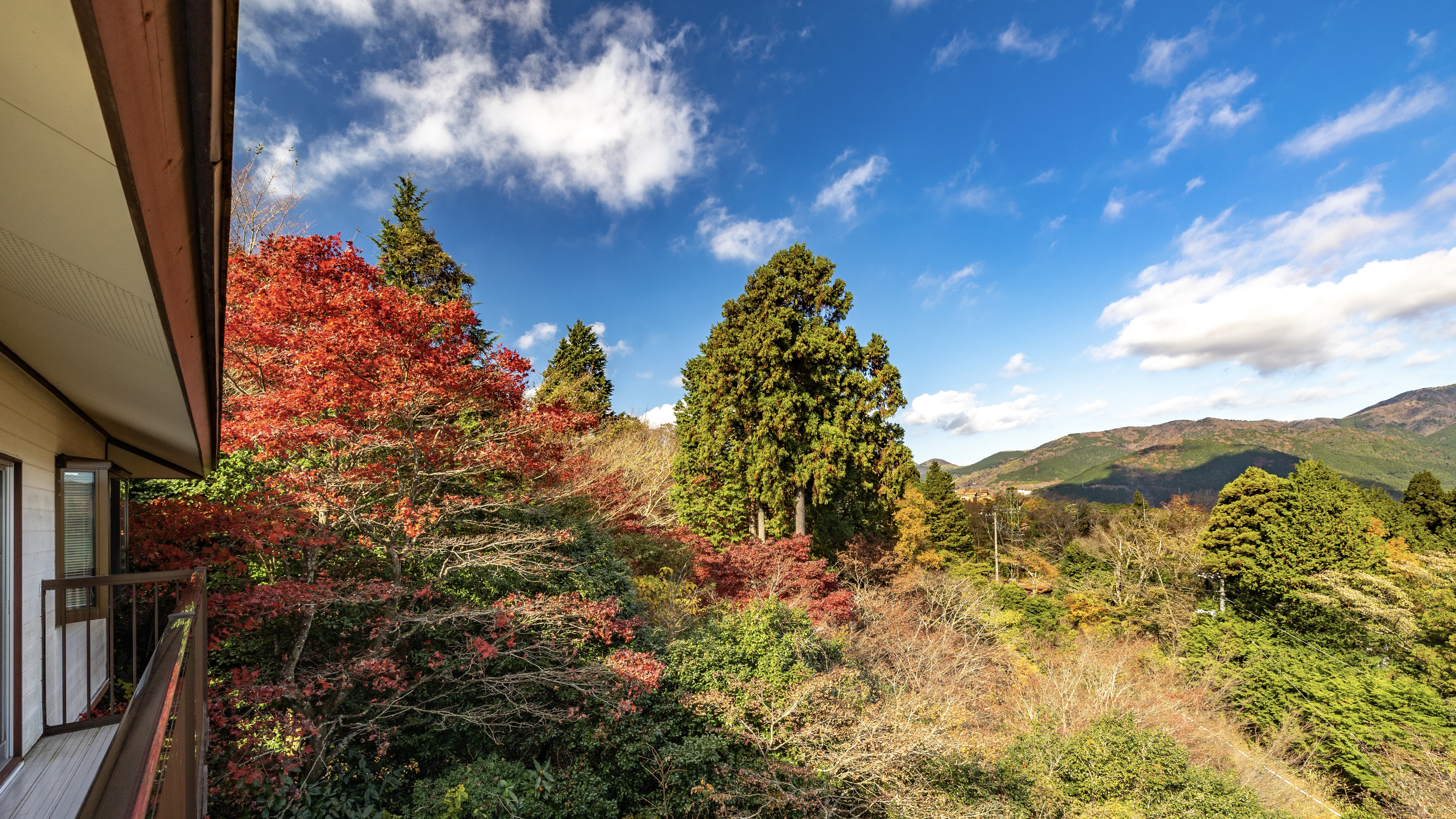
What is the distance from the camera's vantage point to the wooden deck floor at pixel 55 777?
2.38m

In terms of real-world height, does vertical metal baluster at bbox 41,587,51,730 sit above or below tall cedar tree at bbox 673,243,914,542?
below

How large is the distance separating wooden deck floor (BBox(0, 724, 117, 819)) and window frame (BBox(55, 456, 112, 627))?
0.66 meters

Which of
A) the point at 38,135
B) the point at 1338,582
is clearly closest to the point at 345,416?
the point at 38,135

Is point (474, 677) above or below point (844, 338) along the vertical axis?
below

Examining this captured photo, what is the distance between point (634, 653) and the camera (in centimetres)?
718

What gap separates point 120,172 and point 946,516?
30.3 metres

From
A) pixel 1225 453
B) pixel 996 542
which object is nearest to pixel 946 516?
pixel 996 542

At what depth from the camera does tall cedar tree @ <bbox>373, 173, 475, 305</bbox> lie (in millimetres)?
13961

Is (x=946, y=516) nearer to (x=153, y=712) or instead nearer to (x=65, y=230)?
(x=153, y=712)

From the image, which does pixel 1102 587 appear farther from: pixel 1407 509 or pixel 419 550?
pixel 419 550

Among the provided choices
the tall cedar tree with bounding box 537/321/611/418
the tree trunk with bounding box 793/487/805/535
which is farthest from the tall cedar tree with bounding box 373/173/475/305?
the tree trunk with bounding box 793/487/805/535

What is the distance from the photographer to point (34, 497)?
296cm

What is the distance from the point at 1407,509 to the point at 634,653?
121 feet

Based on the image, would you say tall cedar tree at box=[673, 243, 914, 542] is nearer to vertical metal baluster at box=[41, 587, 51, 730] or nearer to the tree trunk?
the tree trunk
